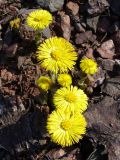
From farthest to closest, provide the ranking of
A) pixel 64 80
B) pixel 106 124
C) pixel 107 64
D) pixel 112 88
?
pixel 107 64 < pixel 112 88 < pixel 106 124 < pixel 64 80


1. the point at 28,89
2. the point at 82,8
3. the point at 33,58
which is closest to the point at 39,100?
the point at 28,89

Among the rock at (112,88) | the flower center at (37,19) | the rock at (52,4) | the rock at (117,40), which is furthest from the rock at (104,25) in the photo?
the flower center at (37,19)

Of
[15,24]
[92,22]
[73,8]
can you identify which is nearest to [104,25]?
[92,22]

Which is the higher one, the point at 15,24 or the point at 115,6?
the point at 115,6

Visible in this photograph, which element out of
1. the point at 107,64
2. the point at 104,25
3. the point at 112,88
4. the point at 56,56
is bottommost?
the point at 112,88

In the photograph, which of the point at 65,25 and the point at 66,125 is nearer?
the point at 66,125

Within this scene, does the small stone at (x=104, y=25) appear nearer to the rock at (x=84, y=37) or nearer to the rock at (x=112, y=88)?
the rock at (x=84, y=37)

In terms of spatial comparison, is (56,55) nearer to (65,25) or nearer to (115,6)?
(65,25)
